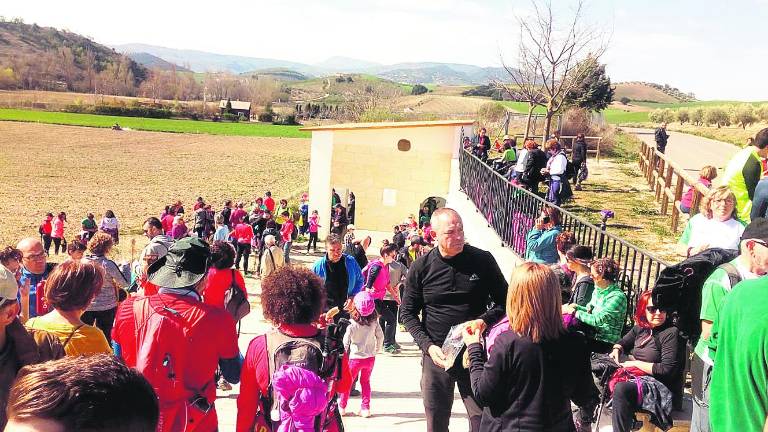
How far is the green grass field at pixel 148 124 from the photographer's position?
79.9m

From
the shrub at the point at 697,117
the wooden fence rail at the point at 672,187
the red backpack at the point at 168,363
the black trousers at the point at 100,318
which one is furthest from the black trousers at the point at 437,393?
the shrub at the point at 697,117

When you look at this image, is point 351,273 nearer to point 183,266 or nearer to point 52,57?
point 183,266

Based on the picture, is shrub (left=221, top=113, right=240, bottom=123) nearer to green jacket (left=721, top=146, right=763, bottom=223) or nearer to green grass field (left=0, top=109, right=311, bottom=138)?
green grass field (left=0, top=109, right=311, bottom=138)

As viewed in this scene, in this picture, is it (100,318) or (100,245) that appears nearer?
(100,318)

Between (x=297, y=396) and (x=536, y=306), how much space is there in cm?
124

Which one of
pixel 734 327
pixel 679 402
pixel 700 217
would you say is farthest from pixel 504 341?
pixel 700 217

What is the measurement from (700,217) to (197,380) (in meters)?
4.55

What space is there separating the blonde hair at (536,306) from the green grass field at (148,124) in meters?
74.9

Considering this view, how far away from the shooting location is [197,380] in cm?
319

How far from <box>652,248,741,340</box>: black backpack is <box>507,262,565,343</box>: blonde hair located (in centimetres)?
157

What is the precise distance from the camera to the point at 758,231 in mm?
3203

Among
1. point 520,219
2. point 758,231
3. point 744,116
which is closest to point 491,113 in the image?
point 744,116

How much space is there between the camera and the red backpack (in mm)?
3076

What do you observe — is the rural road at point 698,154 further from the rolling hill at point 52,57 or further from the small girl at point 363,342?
the rolling hill at point 52,57
